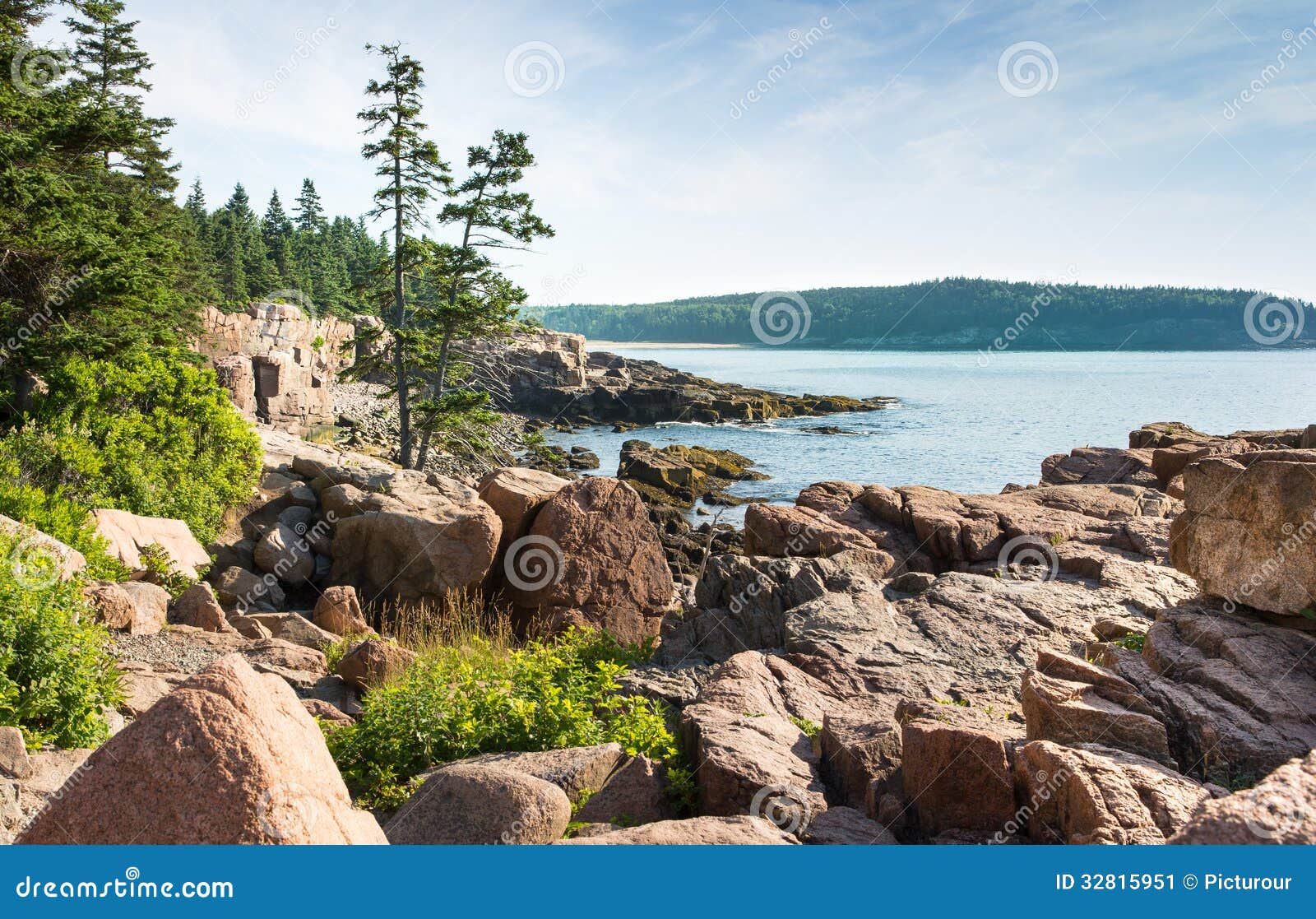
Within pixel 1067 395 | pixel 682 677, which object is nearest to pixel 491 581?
pixel 682 677

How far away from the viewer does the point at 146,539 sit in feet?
44.3

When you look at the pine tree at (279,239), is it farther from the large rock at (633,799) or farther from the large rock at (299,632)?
the large rock at (633,799)

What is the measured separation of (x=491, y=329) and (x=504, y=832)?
79.4 feet

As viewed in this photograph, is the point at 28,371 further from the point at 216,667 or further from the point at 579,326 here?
the point at 579,326

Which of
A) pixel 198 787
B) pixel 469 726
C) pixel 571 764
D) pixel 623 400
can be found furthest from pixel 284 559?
pixel 623 400

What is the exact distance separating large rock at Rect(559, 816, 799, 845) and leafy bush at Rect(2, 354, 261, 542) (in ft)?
42.4

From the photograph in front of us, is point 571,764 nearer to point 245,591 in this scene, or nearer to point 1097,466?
point 245,591

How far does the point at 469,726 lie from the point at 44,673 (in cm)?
366

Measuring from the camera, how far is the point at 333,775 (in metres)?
4.23

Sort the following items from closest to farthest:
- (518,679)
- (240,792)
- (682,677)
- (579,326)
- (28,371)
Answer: (240,792) < (518,679) < (682,677) < (28,371) < (579,326)

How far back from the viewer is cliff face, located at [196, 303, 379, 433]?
3381 centimetres

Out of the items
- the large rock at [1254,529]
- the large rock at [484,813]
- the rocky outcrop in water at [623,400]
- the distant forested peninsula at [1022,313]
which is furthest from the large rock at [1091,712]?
the distant forested peninsula at [1022,313]

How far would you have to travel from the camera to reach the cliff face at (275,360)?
33.8 m

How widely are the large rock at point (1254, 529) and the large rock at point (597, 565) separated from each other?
7.34m
